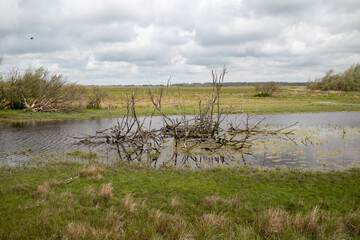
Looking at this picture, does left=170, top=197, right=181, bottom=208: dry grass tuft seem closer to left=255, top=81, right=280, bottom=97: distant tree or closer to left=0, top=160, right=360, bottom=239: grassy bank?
left=0, top=160, right=360, bottom=239: grassy bank

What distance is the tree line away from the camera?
32406mm

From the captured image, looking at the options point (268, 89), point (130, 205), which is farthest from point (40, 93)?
point (268, 89)

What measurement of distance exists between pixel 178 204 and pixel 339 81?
96.3 metres

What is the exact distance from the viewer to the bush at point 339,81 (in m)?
82.9

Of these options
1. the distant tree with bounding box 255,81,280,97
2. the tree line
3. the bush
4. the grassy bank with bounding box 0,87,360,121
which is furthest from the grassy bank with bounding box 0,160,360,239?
the bush

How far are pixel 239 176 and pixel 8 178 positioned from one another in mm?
8807

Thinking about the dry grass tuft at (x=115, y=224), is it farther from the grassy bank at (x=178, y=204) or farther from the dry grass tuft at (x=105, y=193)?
the dry grass tuft at (x=105, y=193)

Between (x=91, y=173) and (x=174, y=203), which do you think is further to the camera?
(x=91, y=173)

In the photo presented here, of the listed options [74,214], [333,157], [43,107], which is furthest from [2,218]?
[43,107]

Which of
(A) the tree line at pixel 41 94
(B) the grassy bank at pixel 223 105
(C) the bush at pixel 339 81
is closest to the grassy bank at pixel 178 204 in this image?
(B) the grassy bank at pixel 223 105

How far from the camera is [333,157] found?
12922 millimetres

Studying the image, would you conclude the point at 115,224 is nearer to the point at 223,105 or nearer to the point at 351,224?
the point at 351,224

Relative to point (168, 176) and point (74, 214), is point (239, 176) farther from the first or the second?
point (74, 214)

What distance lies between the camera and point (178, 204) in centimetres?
725
